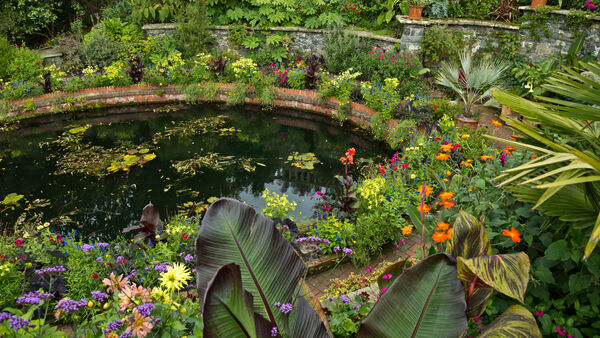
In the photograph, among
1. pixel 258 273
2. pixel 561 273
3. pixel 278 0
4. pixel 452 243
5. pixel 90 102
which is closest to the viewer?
pixel 258 273

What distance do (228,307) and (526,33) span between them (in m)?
9.26

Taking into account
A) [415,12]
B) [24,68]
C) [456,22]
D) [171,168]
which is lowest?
[171,168]

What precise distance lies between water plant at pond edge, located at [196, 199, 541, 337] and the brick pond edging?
6399 mm

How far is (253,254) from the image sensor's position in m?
1.93

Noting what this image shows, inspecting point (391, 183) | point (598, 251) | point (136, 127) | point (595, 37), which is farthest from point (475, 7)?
point (598, 251)

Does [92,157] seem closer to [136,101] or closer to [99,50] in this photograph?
[136,101]

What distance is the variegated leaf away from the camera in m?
2.03

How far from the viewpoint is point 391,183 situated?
477cm

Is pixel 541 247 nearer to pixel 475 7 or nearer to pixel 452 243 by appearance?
pixel 452 243

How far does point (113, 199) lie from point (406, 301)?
16.7 ft

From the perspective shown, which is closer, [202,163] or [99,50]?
[202,163]

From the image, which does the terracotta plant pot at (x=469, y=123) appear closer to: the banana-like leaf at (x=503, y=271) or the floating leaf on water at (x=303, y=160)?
the floating leaf on water at (x=303, y=160)

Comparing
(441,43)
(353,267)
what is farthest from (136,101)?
(353,267)

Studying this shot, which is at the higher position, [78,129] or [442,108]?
[442,108]
